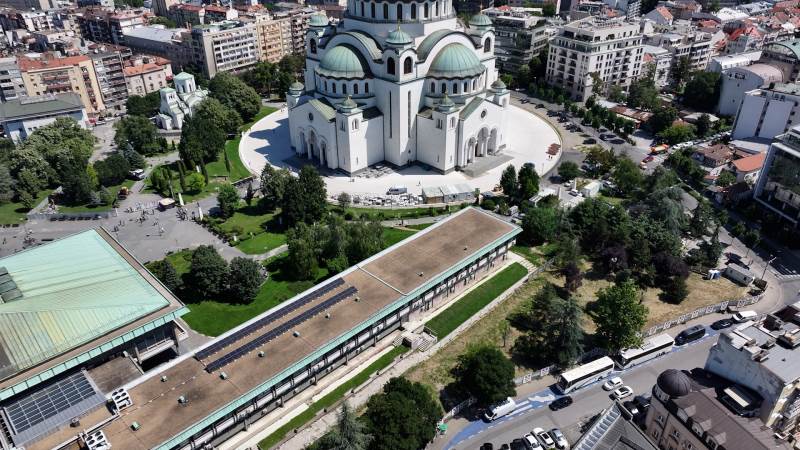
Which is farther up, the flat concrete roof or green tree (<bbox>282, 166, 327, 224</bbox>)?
green tree (<bbox>282, 166, 327, 224</bbox>)

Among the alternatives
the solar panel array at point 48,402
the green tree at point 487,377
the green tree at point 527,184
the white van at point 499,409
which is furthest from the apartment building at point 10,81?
the white van at point 499,409

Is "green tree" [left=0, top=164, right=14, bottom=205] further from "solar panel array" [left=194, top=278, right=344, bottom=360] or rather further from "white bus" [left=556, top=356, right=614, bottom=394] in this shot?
"white bus" [left=556, top=356, right=614, bottom=394]

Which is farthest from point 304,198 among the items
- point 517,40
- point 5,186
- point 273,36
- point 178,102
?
point 273,36

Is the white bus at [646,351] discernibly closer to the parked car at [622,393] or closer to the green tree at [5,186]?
the parked car at [622,393]

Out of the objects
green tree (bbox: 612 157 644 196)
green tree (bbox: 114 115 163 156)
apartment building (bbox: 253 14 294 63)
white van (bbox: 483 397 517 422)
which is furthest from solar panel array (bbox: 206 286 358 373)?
apartment building (bbox: 253 14 294 63)

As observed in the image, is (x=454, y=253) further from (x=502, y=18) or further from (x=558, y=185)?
(x=502, y=18)

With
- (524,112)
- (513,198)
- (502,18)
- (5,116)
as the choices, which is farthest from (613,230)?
(5,116)
